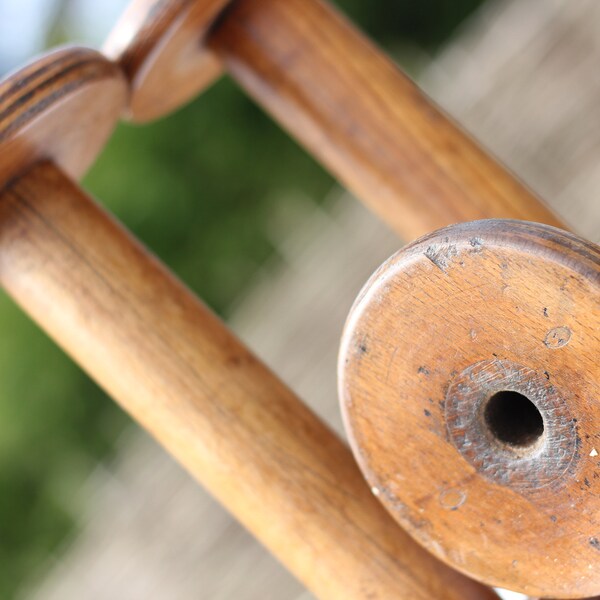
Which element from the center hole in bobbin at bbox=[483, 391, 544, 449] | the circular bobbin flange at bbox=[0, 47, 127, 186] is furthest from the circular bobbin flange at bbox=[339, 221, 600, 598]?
the circular bobbin flange at bbox=[0, 47, 127, 186]

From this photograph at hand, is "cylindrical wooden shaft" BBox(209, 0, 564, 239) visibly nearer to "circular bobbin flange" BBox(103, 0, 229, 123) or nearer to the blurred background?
"circular bobbin flange" BBox(103, 0, 229, 123)

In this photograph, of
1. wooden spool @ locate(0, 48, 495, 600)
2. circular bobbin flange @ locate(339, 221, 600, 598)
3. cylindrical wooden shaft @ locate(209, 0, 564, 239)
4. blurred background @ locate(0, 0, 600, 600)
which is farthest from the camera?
blurred background @ locate(0, 0, 600, 600)

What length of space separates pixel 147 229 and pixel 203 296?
0.11 meters

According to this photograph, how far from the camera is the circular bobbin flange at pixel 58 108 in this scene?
0.37 m

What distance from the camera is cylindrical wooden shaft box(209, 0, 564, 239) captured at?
19.3 inches

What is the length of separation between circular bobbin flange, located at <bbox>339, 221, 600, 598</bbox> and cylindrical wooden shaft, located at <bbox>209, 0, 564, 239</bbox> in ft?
0.60

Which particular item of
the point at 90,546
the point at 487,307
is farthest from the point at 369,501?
the point at 90,546

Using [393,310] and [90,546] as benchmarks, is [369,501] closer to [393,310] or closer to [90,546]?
[393,310]

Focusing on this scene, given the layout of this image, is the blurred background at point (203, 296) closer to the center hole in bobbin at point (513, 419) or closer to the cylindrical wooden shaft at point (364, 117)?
the cylindrical wooden shaft at point (364, 117)

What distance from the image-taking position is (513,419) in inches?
12.9

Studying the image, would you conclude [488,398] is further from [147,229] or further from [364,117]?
[147,229]

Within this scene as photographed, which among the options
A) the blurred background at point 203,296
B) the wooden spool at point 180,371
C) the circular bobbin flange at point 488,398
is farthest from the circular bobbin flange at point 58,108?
the blurred background at point 203,296

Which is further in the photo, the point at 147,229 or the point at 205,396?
the point at 147,229

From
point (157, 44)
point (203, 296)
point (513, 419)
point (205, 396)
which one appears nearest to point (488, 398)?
point (513, 419)
